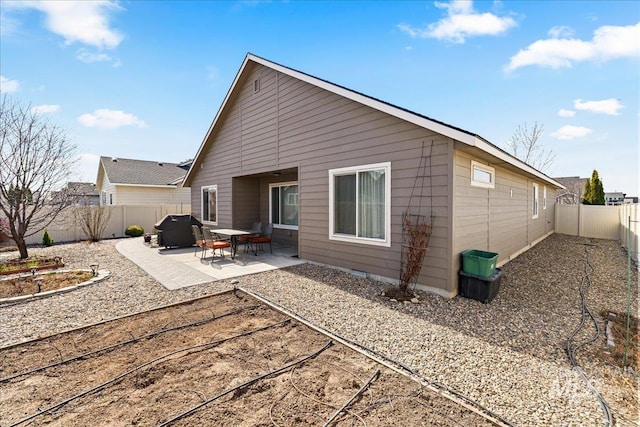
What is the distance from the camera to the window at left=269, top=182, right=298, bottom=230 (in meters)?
10.1

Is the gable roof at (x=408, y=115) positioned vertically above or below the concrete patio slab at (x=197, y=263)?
above

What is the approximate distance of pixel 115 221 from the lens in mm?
14766

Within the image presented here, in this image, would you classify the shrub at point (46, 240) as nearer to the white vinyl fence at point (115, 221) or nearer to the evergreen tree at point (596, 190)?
the white vinyl fence at point (115, 221)

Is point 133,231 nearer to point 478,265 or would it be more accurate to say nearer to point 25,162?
point 25,162

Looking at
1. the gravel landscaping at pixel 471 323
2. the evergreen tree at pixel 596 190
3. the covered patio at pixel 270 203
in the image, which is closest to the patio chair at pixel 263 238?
the covered patio at pixel 270 203

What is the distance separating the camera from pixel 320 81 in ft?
22.2

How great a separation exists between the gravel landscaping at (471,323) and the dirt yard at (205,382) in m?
0.44

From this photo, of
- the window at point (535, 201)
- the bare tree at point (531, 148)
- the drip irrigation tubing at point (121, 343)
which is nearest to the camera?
the drip irrigation tubing at point (121, 343)

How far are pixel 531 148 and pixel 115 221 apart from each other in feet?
99.7

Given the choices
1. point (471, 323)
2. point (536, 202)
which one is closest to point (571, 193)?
point (536, 202)

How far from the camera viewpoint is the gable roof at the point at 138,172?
18.3m

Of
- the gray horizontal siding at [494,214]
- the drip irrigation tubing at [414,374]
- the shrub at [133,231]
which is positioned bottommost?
the drip irrigation tubing at [414,374]

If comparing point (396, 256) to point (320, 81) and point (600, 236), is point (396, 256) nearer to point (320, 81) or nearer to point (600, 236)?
point (320, 81)

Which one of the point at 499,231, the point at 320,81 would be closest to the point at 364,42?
the point at 320,81
